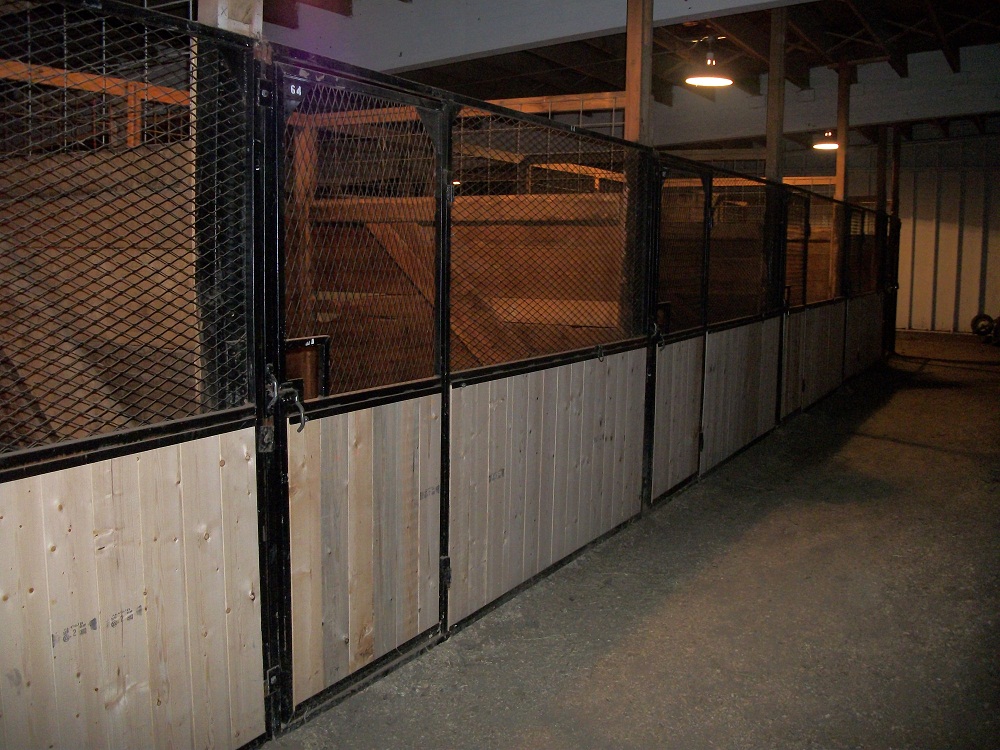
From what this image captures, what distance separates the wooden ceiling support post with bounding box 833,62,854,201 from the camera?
9.77 meters

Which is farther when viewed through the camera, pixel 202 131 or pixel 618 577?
pixel 618 577

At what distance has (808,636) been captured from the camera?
11.2ft

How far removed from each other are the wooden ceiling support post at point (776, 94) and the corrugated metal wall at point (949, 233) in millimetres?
10180

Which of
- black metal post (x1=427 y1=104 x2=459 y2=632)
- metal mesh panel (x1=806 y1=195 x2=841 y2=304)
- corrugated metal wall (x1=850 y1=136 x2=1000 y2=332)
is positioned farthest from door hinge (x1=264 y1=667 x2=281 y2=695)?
corrugated metal wall (x1=850 y1=136 x2=1000 y2=332)

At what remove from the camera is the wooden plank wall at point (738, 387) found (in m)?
5.77

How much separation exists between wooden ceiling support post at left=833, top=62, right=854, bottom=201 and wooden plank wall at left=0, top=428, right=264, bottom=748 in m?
9.10

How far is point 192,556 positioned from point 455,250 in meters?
3.39

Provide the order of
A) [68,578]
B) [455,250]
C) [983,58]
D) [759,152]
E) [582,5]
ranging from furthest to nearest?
[759,152], [983,58], [582,5], [455,250], [68,578]

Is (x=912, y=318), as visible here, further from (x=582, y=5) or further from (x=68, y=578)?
(x=68, y=578)

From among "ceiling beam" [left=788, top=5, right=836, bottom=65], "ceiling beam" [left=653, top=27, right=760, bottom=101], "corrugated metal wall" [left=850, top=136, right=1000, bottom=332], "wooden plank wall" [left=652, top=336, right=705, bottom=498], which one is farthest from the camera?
"corrugated metal wall" [left=850, top=136, right=1000, bottom=332]

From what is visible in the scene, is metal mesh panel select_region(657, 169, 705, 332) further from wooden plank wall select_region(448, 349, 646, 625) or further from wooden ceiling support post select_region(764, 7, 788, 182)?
wooden ceiling support post select_region(764, 7, 788, 182)

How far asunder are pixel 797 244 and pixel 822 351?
138cm

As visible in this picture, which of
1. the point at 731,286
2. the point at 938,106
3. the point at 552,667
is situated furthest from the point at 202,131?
the point at 938,106

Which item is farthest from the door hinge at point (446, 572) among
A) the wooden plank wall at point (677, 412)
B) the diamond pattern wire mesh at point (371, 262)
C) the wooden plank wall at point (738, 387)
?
the wooden plank wall at point (738, 387)
